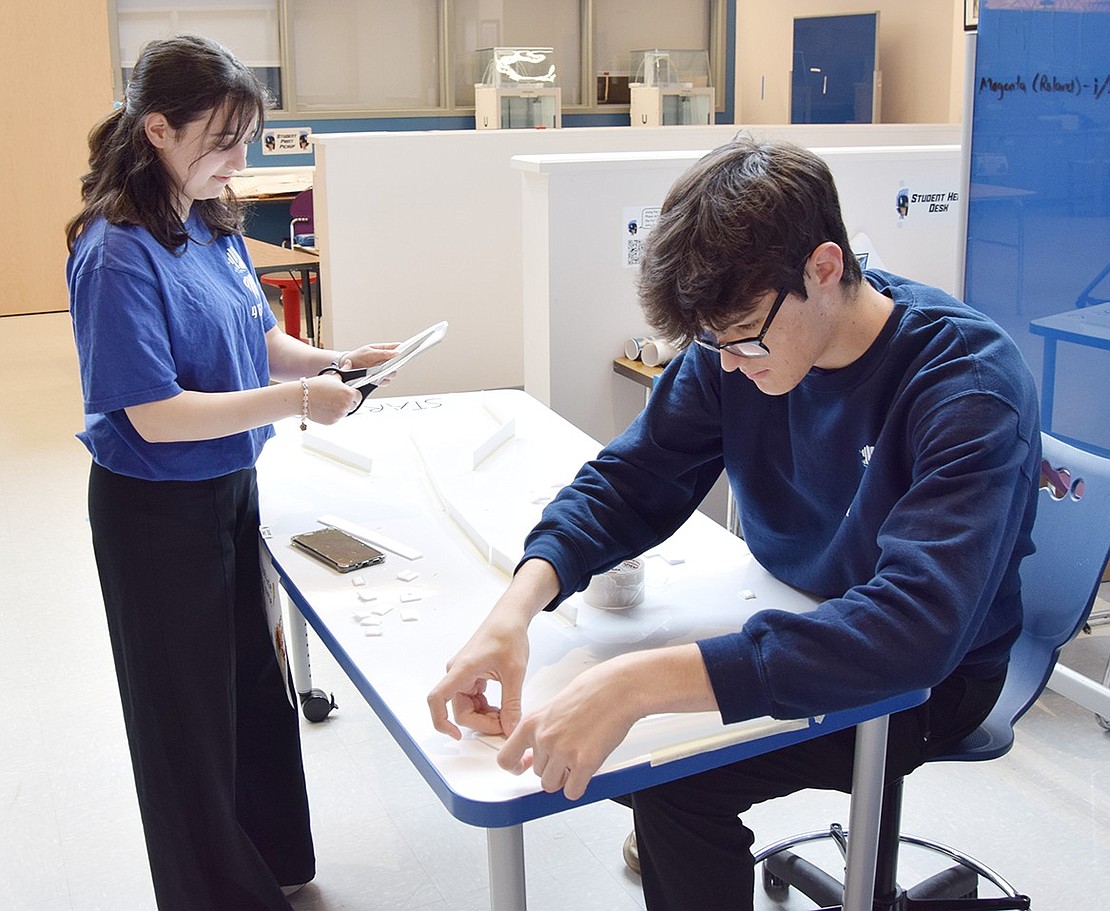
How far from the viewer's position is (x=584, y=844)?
221cm

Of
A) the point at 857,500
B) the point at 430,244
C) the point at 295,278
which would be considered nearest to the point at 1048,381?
the point at 857,500

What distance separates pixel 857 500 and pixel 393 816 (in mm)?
1327

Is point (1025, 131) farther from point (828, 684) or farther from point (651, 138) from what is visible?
point (651, 138)

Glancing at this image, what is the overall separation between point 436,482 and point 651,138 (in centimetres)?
333

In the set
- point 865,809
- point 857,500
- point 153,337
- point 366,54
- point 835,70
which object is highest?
point 366,54

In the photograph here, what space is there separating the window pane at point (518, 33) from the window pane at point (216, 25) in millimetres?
1342

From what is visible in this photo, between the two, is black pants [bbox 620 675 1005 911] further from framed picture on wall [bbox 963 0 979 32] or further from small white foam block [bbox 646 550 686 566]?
framed picture on wall [bbox 963 0 979 32]

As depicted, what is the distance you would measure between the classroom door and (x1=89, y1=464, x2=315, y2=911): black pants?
23.2ft

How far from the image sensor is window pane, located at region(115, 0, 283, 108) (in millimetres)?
8188

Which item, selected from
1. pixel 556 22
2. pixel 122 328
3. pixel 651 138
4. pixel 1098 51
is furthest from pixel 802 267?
pixel 556 22

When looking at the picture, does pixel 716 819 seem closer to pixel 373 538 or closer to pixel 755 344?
pixel 755 344

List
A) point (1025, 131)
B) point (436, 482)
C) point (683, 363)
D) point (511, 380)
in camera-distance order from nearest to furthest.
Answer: point (683, 363) < point (436, 482) < point (1025, 131) < point (511, 380)

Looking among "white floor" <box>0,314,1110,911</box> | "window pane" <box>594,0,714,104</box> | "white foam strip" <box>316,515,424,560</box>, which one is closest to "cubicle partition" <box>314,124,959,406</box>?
"white floor" <box>0,314,1110,911</box>

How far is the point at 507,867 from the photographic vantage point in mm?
1208
